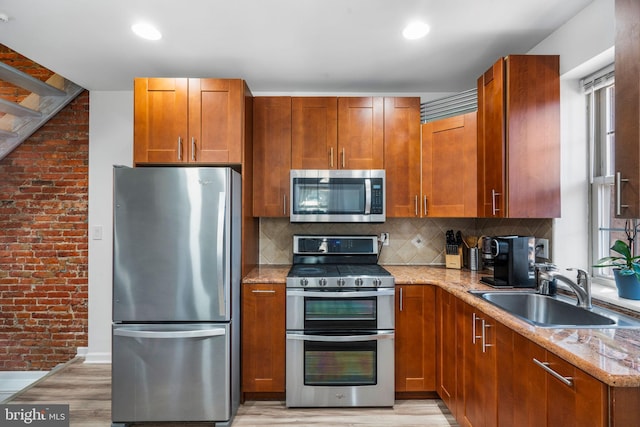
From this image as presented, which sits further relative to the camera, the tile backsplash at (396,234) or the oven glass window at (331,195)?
the tile backsplash at (396,234)

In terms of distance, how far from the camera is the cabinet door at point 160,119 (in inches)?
98.2

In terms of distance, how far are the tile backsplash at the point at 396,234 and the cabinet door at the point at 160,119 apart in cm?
101

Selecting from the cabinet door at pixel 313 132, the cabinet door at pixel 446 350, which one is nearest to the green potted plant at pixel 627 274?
the cabinet door at pixel 446 350

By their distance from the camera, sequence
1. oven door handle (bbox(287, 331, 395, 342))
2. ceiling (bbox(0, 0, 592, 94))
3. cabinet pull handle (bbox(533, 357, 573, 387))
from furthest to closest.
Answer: oven door handle (bbox(287, 331, 395, 342)), ceiling (bbox(0, 0, 592, 94)), cabinet pull handle (bbox(533, 357, 573, 387))

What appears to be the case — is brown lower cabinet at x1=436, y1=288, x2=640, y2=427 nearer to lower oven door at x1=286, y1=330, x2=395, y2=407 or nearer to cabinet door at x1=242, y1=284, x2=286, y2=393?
lower oven door at x1=286, y1=330, x2=395, y2=407

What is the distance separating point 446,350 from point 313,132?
189 cm

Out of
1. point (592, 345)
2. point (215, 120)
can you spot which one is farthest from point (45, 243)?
point (592, 345)

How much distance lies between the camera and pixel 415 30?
2.11 meters

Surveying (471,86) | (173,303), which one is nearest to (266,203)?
(173,303)

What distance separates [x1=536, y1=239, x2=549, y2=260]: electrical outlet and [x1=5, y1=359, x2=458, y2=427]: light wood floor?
123 cm

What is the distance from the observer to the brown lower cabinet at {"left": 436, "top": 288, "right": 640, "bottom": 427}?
1041 millimetres

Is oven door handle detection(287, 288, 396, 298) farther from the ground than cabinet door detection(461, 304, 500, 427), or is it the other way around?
oven door handle detection(287, 288, 396, 298)

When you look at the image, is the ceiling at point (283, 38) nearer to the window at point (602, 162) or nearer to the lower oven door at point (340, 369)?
the window at point (602, 162)

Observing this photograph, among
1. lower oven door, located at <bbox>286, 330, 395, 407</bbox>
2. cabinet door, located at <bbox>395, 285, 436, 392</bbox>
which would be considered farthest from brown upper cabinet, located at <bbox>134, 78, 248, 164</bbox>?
cabinet door, located at <bbox>395, 285, 436, 392</bbox>
